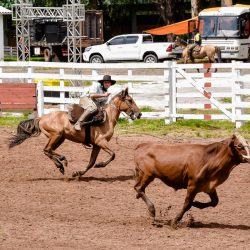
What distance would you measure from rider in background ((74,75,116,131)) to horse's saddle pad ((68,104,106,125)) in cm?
6

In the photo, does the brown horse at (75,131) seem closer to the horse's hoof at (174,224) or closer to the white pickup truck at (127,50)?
the horse's hoof at (174,224)

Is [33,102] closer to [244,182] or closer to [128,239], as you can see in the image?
[244,182]

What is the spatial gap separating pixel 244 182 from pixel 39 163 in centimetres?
397

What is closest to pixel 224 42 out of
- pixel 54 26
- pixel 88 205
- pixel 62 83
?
pixel 54 26

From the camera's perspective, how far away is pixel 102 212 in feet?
37.9

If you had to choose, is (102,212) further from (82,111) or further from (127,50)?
(127,50)

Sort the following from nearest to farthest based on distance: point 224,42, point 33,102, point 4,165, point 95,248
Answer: point 95,248 < point 4,165 < point 33,102 < point 224,42

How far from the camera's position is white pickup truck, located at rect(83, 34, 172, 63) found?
45.0 meters

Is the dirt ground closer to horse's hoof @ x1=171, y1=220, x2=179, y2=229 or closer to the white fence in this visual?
horse's hoof @ x1=171, y1=220, x2=179, y2=229

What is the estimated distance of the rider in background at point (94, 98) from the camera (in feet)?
46.6

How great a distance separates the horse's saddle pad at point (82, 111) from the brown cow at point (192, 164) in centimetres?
350

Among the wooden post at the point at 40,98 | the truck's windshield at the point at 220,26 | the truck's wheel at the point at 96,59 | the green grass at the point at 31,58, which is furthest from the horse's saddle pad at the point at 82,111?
the green grass at the point at 31,58

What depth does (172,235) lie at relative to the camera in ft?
33.3

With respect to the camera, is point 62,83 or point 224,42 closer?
point 62,83
